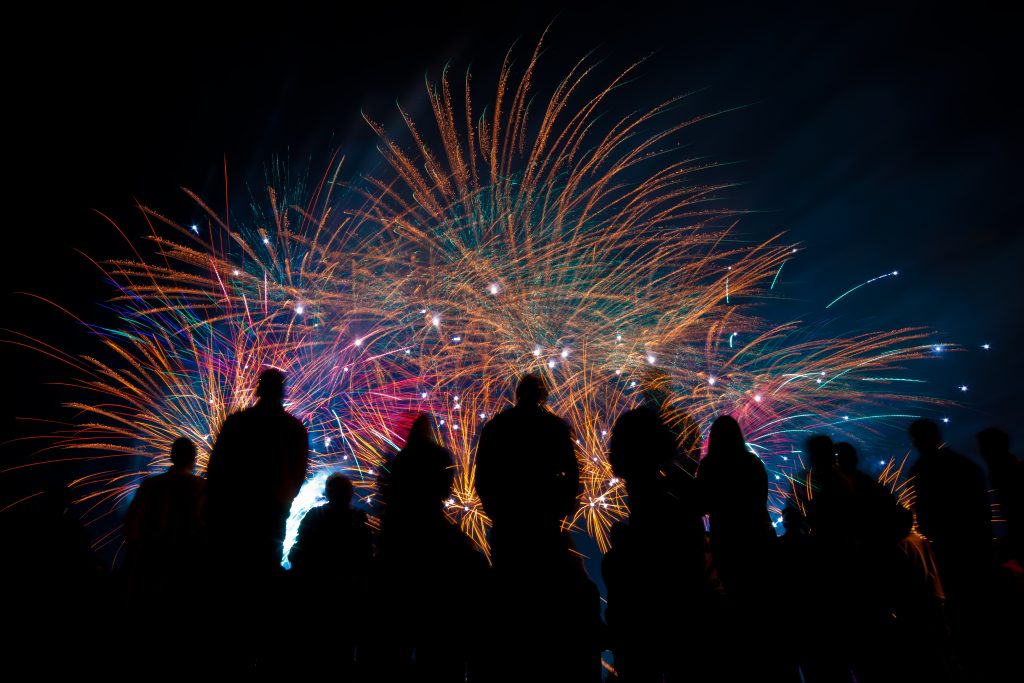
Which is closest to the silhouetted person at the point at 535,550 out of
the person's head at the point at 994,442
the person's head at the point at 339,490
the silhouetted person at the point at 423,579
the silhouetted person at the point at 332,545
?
the silhouetted person at the point at 423,579

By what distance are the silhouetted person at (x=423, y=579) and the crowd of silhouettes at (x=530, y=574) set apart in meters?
0.01

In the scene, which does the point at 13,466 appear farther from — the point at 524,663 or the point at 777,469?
the point at 777,469

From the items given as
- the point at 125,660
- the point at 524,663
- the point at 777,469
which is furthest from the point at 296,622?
the point at 777,469

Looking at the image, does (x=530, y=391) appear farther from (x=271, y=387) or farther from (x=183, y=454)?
(x=183, y=454)

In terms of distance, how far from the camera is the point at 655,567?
9.84 ft

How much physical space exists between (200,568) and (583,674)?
7.58 feet

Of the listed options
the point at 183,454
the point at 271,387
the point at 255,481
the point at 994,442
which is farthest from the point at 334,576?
the point at 994,442

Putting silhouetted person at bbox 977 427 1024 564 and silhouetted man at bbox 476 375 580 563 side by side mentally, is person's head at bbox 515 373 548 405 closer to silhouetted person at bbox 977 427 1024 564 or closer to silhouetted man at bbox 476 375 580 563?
silhouetted man at bbox 476 375 580 563

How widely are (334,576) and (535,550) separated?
1546 mm

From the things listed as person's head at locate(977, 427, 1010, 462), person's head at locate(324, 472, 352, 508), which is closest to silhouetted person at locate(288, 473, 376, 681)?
person's head at locate(324, 472, 352, 508)

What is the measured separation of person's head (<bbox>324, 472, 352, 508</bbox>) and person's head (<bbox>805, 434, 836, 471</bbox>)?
407cm

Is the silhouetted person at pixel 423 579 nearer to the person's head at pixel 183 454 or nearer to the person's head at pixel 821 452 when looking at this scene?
the person's head at pixel 183 454

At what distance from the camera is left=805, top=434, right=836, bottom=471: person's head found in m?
4.63

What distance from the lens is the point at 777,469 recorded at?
38.3ft
